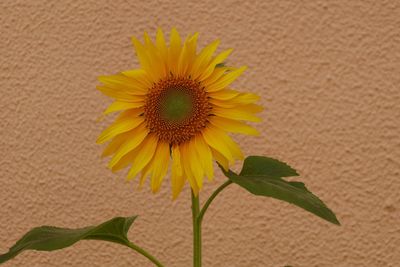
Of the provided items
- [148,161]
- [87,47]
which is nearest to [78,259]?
[87,47]

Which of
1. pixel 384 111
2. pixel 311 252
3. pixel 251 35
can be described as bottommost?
pixel 311 252

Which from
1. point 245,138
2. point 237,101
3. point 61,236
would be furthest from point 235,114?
point 245,138

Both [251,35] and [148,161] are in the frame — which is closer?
[148,161]

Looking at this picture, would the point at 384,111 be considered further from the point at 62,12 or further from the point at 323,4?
the point at 62,12

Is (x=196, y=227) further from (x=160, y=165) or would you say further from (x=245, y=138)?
(x=245, y=138)

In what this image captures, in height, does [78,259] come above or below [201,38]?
below

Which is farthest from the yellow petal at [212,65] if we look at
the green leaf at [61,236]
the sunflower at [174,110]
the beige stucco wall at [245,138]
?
the beige stucco wall at [245,138]

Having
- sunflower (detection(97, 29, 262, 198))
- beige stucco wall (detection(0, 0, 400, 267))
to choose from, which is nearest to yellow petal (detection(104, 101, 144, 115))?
sunflower (detection(97, 29, 262, 198))
